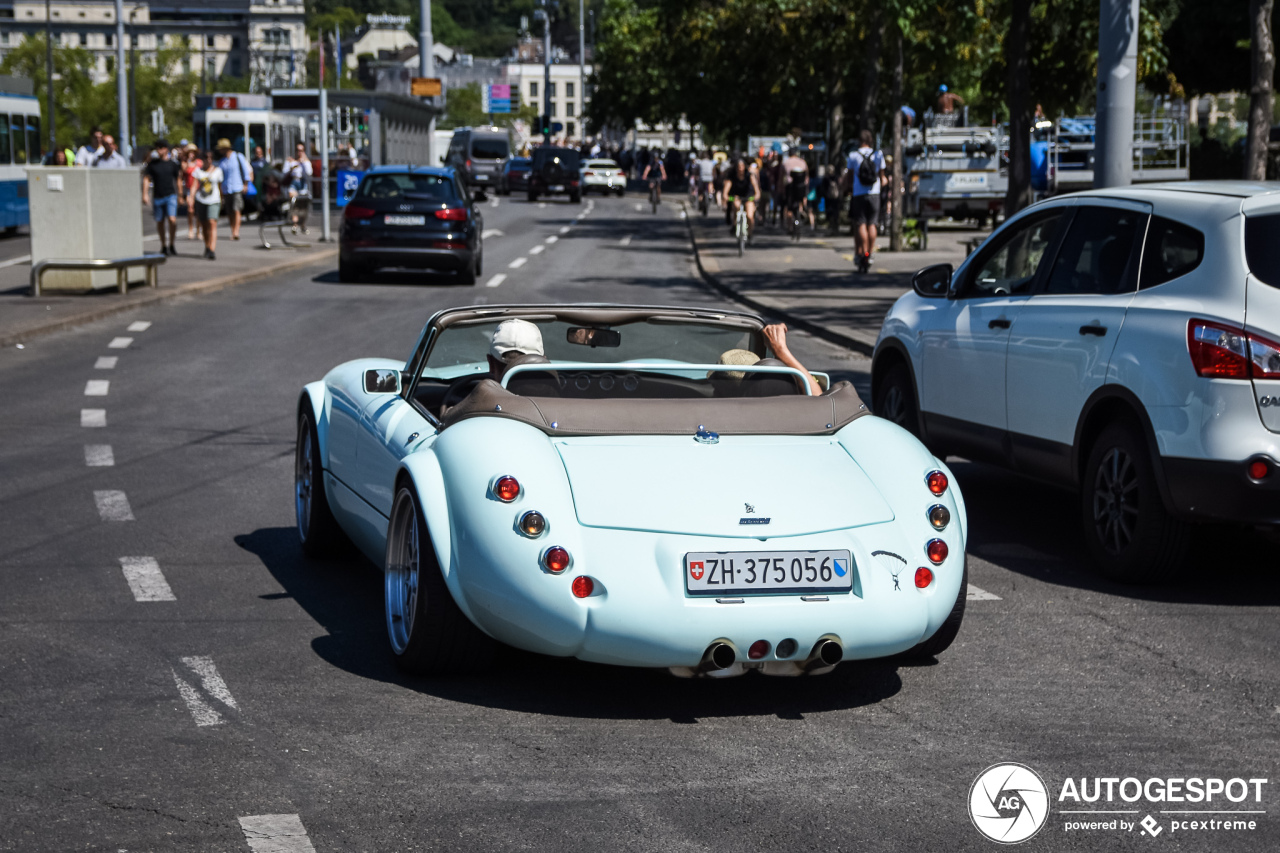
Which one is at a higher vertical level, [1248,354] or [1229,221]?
[1229,221]

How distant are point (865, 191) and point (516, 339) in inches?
745

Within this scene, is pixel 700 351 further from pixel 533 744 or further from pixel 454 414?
pixel 533 744

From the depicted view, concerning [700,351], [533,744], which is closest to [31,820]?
[533,744]

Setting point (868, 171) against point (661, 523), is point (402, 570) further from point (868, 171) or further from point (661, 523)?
point (868, 171)

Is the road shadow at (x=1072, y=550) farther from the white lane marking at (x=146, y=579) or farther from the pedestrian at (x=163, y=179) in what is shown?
the pedestrian at (x=163, y=179)

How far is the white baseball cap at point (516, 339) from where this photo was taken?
6184mm

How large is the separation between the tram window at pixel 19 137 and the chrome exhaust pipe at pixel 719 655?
34.7 metres

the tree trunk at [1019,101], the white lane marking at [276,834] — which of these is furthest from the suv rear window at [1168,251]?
the tree trunk at [1019,101]

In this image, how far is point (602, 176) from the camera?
6969 cm

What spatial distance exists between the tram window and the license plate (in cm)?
3459

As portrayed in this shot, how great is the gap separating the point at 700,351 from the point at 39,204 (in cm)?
1573

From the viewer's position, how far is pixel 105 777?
14.7 ft

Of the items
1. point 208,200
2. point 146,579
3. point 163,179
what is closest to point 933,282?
point 146,579

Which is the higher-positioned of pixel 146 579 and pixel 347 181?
pixel 347 181
